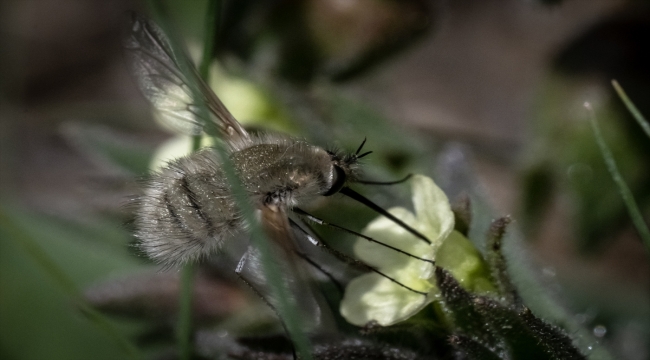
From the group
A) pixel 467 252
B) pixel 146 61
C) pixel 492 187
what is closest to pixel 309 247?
pixel 467 252

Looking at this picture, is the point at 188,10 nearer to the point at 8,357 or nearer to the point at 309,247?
the point at 8,357

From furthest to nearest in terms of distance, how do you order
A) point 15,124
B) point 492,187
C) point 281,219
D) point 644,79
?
1. point 15,124
2. point 492,187
3. point 644,79
4. point 281,219

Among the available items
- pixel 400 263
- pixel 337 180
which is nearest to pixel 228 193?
pixel 337 180

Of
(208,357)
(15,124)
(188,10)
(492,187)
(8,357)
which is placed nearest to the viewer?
(208,357)

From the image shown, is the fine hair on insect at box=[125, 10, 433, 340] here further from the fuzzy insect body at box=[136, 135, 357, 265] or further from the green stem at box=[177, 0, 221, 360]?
the green stem at box=[177, 0, 221, 360]

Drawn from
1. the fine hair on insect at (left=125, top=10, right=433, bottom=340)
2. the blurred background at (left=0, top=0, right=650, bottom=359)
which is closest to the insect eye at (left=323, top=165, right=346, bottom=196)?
the fine hair on insect at (left=125, top=10, right=433, bottom=340)

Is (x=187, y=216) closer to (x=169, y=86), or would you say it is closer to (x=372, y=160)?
(x=169, y=86)
